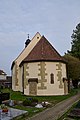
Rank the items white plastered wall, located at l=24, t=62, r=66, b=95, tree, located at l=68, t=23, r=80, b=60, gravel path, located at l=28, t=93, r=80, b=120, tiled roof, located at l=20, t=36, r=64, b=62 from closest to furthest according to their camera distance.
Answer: gravel path, located at l=28, t=93, r=80, b=120
white plastered wall, located at l=24, t=62, r=66, b=95
tiled roof, located at l=20, t=36, r=64, b=62
tree, located at l=68, t=23, r=80, b=60

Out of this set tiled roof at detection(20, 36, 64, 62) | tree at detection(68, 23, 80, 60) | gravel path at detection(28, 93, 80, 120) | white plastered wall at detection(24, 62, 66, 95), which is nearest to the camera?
gravel path at detection(28, 93, 80, 120)

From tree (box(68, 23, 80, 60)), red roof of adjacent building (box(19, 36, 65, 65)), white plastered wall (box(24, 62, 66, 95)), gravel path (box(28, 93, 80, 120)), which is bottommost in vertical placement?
gravel path (box(28, 93, 80, 120))

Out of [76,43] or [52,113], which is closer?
[52,113]

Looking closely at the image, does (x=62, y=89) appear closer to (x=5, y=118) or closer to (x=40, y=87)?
(x=40, y=87)

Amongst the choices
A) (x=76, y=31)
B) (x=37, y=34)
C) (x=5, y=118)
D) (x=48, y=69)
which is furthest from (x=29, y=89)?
(x=76, y=31)

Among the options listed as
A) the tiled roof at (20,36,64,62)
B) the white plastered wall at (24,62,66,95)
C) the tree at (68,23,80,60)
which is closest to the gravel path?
the white plastered wall at (24,62,66,95)

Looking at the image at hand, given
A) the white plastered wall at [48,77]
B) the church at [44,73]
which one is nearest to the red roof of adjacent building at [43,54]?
the church at [44,73]

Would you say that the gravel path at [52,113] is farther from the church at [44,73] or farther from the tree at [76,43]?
the tree at [76,43]

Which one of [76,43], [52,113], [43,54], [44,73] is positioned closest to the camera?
[52,113]

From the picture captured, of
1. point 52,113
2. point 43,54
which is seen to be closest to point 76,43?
point 43,54

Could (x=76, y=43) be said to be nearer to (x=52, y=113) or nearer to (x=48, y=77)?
(x=48, y=77)

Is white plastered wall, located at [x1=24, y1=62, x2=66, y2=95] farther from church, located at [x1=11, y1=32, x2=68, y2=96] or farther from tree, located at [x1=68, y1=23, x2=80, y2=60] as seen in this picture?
tree, located at [x1=68, y1=23, x2=80, y2=60]

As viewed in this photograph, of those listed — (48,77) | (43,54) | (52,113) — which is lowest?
(52,113)

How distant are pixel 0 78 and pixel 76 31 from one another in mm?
38150
